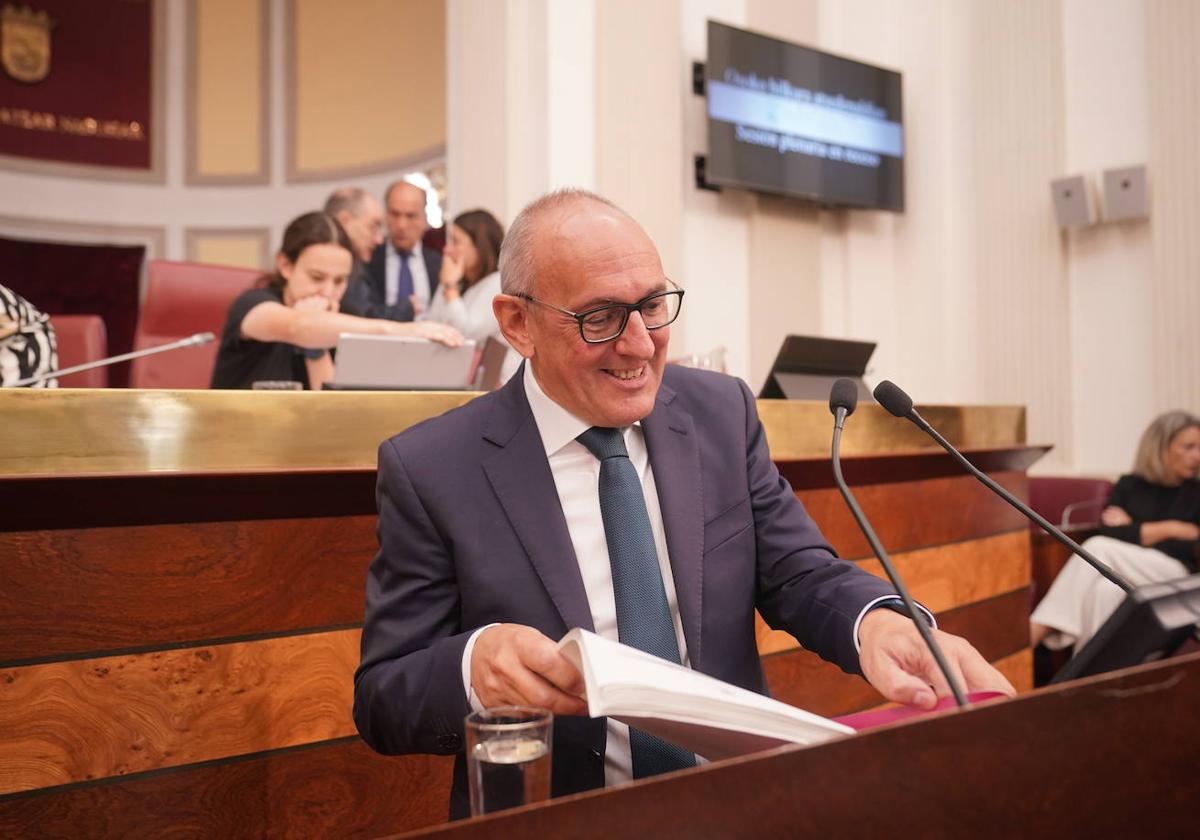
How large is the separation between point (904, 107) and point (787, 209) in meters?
1.29

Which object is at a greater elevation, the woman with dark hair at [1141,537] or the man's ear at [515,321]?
the man's ear at [515,321]

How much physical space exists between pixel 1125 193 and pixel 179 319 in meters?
4.72

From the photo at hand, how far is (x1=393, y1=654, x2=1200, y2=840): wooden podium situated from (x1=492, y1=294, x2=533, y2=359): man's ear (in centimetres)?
94

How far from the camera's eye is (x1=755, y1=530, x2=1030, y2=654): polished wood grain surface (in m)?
2.78

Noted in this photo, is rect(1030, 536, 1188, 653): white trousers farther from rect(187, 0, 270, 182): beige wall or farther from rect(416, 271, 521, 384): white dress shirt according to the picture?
rect(187, 0, 270, 182): beige wall

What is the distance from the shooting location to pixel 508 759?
78 cm

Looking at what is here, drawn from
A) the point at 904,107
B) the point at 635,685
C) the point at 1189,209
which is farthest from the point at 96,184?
the point at 635,685

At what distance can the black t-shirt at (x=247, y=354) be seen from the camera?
10.2ft

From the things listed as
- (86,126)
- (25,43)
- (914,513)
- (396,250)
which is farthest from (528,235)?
(25,43)

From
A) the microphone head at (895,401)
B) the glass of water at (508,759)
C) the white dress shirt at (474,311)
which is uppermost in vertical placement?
the white dress shirt at (474,311)

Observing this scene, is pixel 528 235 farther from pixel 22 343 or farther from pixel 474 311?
pixel 474 311

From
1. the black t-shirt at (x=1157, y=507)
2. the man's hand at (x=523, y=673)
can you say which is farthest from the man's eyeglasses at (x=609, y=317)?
the black t-shirt at (x=1157, y=507)

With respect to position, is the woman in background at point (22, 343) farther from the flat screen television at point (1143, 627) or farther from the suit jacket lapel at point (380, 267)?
the suit jacket lapel at point (380, 267)

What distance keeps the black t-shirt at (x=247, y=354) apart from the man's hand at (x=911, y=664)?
2342 mm
